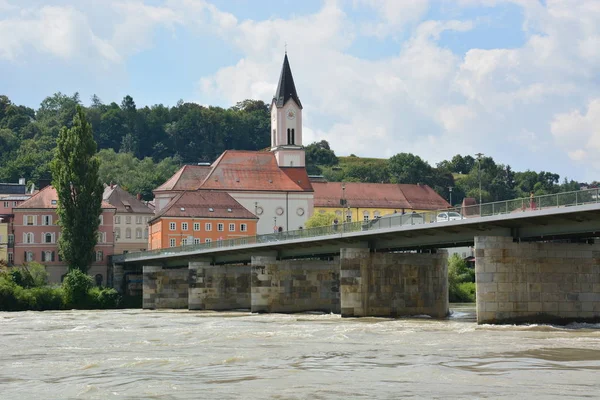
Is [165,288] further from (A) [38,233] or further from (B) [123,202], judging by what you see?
(B) [123,202]

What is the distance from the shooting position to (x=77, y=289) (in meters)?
103

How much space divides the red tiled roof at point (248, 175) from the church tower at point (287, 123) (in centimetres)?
397

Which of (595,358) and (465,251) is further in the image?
(465,251)

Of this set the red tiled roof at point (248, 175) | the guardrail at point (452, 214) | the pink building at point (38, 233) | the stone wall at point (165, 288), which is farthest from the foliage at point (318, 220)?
the guardrail at point (452, 214)

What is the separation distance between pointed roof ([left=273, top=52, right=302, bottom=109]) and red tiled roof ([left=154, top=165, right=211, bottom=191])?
561 inches

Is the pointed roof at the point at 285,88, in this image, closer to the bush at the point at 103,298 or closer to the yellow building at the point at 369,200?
the yellow building at the point at 369,200

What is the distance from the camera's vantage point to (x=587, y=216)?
49.2 metres

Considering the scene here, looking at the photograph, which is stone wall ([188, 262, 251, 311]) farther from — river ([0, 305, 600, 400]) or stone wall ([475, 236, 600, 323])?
stone wall ([475, 236, 600, 323])

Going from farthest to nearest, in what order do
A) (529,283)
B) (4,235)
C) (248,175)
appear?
(248,175)
(4,235)
(529,283)

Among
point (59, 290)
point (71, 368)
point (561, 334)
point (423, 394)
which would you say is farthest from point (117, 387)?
point (59, 290)

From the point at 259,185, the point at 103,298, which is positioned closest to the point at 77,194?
the point at 103,298

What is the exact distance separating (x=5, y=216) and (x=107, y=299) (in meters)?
30.2

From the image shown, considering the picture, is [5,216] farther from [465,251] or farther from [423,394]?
[423,394]

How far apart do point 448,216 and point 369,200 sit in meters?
122
